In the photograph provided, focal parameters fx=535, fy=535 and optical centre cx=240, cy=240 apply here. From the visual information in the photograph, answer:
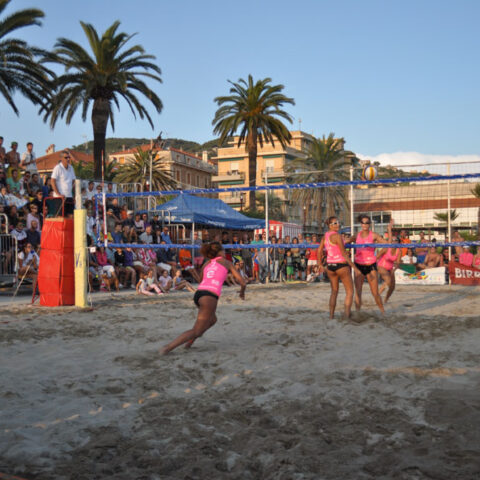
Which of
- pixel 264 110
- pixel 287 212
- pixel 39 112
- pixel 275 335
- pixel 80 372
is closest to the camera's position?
pixel 80 372

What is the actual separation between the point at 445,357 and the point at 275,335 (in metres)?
2.11

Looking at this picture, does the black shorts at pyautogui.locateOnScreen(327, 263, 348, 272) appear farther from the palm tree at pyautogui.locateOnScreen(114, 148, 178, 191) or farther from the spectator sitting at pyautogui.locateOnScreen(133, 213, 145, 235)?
the palm tree at pyautogui.locateOnScreen(114, 148, 178, 191)

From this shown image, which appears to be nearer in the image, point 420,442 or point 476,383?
point 420,442

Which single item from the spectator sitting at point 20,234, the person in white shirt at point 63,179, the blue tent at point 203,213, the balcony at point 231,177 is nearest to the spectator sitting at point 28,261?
the spectator sitting at point 20,234

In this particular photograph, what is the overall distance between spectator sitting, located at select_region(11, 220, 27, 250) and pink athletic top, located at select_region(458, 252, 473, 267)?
11726 mm

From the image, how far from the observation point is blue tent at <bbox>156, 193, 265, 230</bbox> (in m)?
17.2

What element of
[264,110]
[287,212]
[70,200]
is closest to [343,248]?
[70,200]

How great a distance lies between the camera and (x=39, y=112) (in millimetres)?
21391

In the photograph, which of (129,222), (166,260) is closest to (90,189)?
(129,222)

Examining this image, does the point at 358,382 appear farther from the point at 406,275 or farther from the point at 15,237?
the point at 406,275

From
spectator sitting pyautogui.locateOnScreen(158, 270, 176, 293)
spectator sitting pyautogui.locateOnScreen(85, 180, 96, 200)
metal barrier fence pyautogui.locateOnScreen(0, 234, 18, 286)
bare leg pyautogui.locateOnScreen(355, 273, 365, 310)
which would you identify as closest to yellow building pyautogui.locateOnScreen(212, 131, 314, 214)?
spectator sitting pyautogui.locateOnScreen(85, 180, 96, 200)

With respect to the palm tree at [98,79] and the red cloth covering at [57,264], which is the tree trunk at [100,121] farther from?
the red cloth covering at [57,264]

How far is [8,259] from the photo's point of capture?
40.8 feet

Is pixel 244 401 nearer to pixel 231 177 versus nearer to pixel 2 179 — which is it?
pixel 2 179
